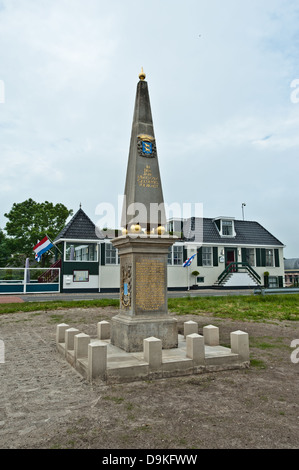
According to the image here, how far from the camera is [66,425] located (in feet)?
12.3

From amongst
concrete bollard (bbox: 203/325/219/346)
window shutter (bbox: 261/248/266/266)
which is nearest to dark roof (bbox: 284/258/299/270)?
window shutter (bbox: 261/248/266/266)

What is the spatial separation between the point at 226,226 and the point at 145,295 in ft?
91.5

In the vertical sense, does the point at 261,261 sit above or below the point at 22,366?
above

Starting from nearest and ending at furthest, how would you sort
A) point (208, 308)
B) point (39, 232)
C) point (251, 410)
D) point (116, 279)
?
point (251, 410), point (208, 308), point (116, 279), point (39, 232)

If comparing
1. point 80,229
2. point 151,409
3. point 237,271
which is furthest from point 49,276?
point 151,409

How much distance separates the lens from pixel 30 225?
122 ft

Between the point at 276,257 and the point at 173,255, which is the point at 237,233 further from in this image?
the point at 173,255

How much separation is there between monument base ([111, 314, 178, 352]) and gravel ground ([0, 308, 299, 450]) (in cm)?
118

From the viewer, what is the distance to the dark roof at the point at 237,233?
106ft

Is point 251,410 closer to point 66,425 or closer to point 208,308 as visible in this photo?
point 66,425

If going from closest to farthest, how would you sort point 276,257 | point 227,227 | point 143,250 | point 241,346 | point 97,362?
point 97,362, point 241,346, point 143,250, point 227,227, point 276,257

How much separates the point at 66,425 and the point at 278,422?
2.32m

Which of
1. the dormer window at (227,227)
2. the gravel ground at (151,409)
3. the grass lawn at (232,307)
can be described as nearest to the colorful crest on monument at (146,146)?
the gravel ground at (151,409)
